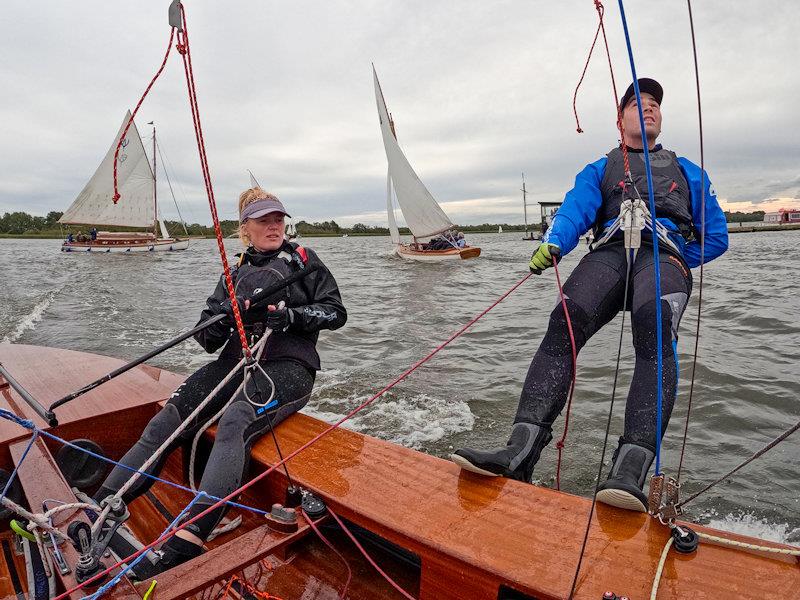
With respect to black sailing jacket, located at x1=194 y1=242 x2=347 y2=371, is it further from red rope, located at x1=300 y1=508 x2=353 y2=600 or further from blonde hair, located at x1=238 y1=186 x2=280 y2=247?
red rope, located at x1=300 y1=508 x2=353 y2=600

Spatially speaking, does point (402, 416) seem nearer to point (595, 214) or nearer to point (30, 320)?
point (595, 214)

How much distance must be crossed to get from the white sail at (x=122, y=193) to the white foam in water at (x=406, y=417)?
113 ft

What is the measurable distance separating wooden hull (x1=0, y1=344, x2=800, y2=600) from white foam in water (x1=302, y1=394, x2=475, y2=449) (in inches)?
59.4

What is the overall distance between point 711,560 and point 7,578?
2.58 m

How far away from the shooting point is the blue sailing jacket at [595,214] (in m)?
2.39

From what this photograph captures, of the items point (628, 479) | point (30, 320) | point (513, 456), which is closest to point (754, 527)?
point (628, 479)

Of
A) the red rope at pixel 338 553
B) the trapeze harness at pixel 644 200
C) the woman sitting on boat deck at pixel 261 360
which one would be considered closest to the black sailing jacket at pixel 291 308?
the woman sitting on boat deck at pixel 261 360

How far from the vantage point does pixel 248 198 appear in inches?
119

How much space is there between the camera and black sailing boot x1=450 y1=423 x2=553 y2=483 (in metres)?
1.88

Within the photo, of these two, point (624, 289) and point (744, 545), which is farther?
point (624, 289)

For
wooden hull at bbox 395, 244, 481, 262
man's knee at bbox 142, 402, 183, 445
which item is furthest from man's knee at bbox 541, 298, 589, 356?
wooden hull at bbox 395, 244, 481, 262

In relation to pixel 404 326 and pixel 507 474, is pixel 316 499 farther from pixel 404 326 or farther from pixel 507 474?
pixel 404 326

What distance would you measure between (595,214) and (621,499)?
4.51 feet

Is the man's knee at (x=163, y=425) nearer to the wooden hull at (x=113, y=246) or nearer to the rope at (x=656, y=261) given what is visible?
the rope at (x=656, y=261)
